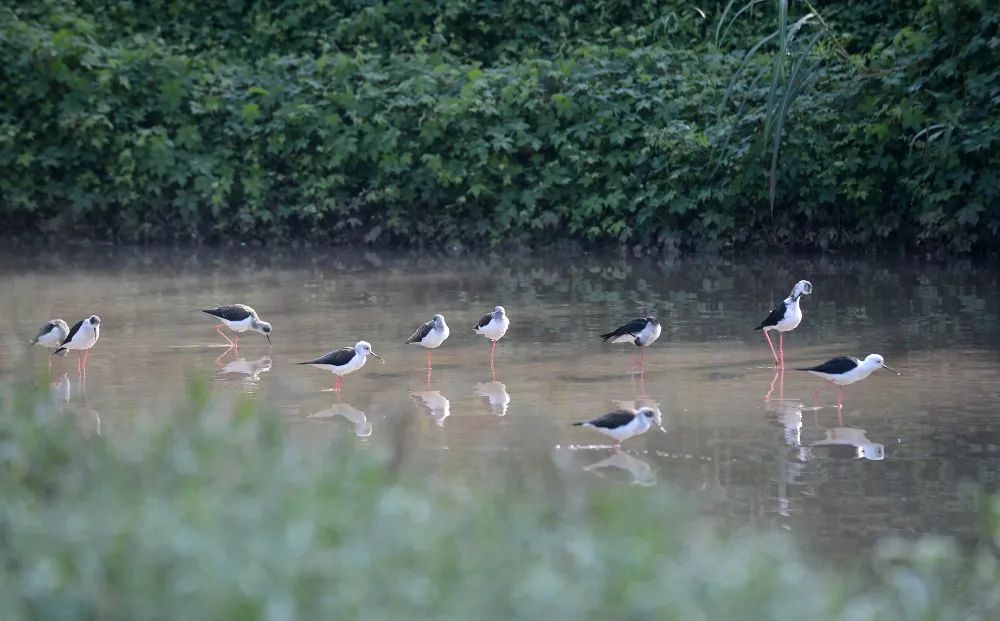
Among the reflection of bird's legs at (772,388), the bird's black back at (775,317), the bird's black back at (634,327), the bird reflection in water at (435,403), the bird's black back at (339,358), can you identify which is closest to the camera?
the bird reflection in water at (435,403)

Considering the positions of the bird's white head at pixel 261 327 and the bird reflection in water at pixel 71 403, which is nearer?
the bird reflection in water at pixel 71 403

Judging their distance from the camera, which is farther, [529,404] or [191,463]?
[529,404]

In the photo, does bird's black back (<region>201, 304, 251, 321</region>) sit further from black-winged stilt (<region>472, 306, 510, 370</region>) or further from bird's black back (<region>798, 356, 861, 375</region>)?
bird's black back (<region>798, 356, 861, 375</region>)

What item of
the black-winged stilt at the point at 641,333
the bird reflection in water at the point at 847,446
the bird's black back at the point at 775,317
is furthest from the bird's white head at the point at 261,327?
the bird reflection in water at the point at 847,446

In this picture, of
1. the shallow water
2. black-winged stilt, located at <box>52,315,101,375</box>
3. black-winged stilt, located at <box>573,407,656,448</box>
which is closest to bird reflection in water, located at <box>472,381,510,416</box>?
the shallow water

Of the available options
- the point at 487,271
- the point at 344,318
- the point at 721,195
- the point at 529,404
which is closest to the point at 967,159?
the point at 721,195

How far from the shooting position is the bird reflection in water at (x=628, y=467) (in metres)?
9.46

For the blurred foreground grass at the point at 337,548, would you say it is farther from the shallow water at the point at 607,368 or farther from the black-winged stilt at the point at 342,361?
the black-winged stilt at the point at 342,361

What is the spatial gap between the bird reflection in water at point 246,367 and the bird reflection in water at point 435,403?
5.20 ft

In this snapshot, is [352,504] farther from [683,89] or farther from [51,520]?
[683,89]

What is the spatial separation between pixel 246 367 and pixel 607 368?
325 cm

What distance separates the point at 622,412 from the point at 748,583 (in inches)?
213

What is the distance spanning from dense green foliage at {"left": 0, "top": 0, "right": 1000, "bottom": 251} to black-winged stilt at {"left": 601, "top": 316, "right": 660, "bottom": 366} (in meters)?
8.03

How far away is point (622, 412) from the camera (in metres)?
10.1
